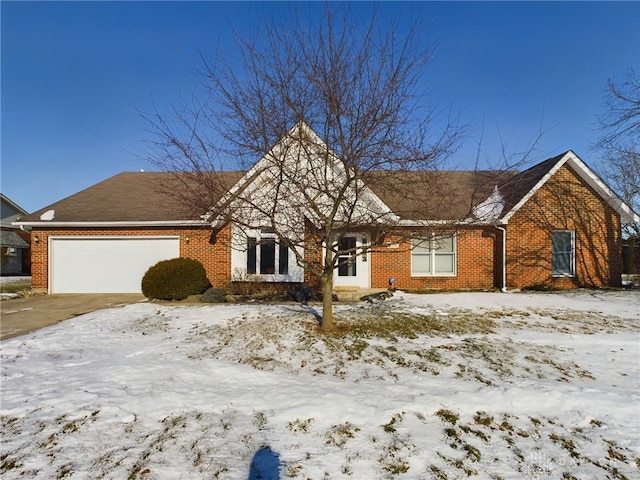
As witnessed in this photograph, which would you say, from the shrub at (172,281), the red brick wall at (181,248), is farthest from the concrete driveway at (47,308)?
the red brick wall at (181,248)

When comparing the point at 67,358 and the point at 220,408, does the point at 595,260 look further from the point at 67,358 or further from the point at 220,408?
the point at 67,358

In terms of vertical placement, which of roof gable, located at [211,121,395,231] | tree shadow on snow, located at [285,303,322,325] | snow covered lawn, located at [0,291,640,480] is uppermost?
roof gable, located at [211,121,395,231]

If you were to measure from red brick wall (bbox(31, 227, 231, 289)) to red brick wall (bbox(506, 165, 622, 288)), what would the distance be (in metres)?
10.4

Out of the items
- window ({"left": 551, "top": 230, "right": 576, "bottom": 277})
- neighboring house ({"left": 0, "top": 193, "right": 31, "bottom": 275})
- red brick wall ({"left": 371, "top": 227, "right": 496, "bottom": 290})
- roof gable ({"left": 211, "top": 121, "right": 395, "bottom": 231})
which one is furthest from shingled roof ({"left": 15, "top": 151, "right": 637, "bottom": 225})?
neighboring house ({"left": 0, "top": 193, "right": 31, "bottom": 275})

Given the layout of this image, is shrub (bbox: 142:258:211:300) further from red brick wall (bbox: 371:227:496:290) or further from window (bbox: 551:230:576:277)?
window (bbox: 551:230:576:277)

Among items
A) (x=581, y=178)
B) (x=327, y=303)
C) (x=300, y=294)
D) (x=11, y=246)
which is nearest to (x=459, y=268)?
(x=581, y=178)

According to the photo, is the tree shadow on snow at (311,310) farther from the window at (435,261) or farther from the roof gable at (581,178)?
the roof gable at (581,178)

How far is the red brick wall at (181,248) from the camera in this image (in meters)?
12.8

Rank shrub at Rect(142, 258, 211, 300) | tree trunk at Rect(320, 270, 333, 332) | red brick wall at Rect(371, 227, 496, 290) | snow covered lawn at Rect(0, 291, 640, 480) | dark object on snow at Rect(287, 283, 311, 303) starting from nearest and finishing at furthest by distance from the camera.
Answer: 1. snow covered lawn at Rect(0, 291, 640, 480)
2. tree trunk at Rect(320, 270, 333, 332)
3. shrub at Rect(142, 258, 211, 300)
4. dark object on snow at Rect(287, 283, 311, 303)
5. red brick wall at Rect(371, 227, 496, 290)

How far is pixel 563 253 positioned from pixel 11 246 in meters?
32.5

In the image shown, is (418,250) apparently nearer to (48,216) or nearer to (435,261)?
(435,261)

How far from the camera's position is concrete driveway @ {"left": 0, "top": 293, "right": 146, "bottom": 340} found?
7916mm

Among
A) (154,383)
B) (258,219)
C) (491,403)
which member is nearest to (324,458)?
(491,403)

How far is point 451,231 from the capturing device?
623cm
